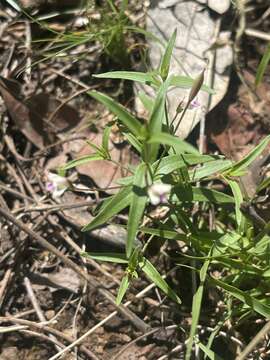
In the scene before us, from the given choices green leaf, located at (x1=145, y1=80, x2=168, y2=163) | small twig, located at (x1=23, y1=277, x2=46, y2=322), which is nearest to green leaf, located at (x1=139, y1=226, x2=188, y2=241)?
green leaf, located at (x1=145, y1=80, x2=168, y2=163)

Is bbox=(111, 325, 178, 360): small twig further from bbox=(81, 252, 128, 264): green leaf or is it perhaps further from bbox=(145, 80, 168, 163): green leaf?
bbox=(145, 80, 168, 163): green leaf

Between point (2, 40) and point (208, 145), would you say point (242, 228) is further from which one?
point (2, 40)

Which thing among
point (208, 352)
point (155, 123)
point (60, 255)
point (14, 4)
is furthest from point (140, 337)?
point (14, 4)

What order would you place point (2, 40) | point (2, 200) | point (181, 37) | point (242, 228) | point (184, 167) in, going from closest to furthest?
point (184, 167) → point (242, 228) → point (2, 200) → point (181, 37) → point (2, 40)

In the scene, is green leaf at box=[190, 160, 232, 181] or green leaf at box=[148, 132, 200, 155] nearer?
green leaf at box=[148, 132, 200, 155]

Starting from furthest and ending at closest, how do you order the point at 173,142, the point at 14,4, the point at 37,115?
the point at 37,115 < the point at 14,4 < the point at 173,142

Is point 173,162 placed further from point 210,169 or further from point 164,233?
point 164,233

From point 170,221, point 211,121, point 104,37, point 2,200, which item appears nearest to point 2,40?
point 104,37
